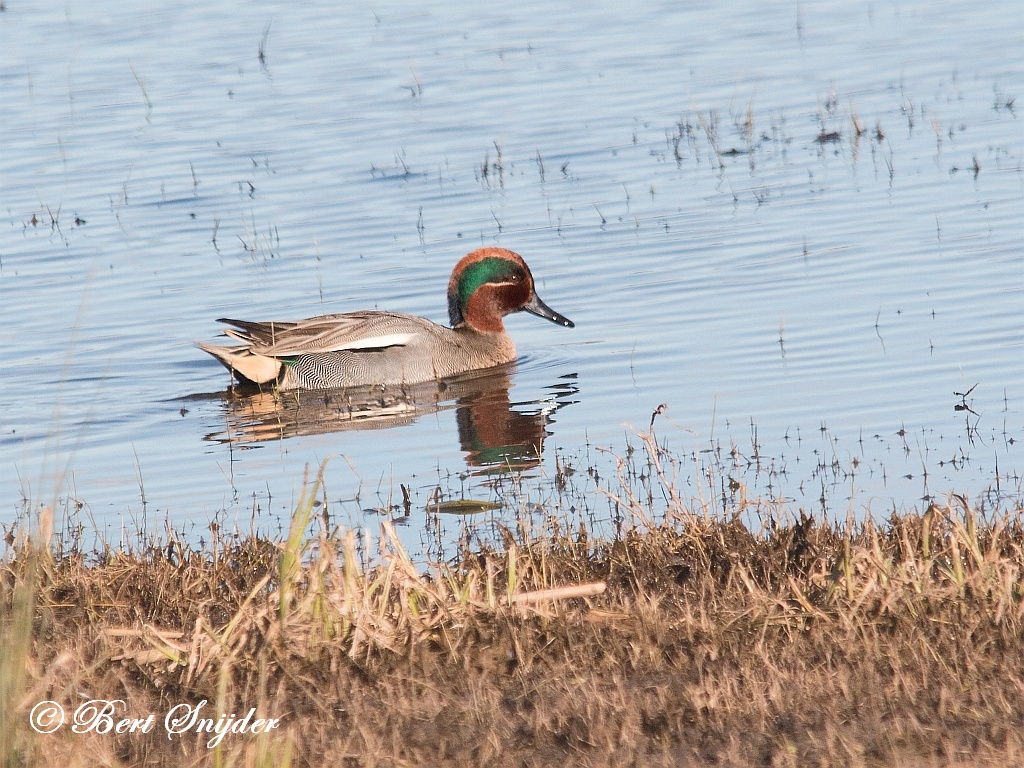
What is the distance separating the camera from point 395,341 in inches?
405

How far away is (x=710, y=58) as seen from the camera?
1828 centimetres

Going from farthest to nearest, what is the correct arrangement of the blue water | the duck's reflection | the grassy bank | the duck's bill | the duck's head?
the duck's head → the duck's bill → the duck's reflection → the blue water → the grassy bank

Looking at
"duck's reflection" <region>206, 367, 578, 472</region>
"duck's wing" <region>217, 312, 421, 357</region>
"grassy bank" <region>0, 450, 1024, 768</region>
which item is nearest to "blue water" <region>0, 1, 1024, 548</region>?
"duck's reflection" <region>206, 367, 578, 472</region>

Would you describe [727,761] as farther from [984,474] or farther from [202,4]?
[202,4]

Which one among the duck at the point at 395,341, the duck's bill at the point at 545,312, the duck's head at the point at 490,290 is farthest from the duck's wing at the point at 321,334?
the duck's bill at the point at 545,312

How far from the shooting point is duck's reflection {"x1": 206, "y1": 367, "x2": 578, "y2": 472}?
8.57 metres

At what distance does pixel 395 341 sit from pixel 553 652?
18.7 ft

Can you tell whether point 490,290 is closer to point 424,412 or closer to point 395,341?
point 395,341

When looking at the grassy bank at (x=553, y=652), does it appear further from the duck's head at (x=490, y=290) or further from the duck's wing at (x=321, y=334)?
the duck's head at (x=490, y=290)

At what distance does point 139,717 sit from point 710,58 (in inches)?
589

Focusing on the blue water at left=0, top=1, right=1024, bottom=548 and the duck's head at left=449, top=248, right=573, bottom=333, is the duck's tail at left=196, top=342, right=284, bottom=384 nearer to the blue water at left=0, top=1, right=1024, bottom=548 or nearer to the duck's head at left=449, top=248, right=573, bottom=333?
the blue water at left=0, top=1, right=1024, bottom=548

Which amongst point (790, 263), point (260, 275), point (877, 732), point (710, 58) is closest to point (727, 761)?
point (877, 732)

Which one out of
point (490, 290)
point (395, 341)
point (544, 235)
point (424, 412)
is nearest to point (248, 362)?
point (395, 341)

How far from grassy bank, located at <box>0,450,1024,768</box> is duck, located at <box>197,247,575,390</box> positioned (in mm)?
4447
